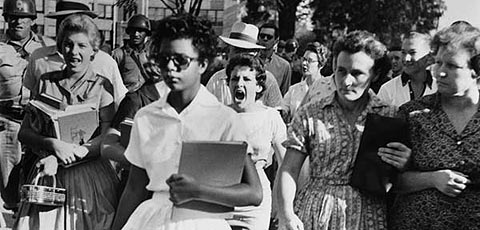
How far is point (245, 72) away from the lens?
6805mm

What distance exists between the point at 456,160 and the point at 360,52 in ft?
2.25

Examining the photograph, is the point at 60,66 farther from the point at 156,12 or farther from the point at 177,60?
the point at 156,12

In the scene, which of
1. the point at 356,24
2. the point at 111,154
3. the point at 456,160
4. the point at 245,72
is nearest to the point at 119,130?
the point at 111,154

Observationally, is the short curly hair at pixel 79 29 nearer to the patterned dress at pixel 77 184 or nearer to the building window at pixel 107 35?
the patterned dress at pixel 77 184

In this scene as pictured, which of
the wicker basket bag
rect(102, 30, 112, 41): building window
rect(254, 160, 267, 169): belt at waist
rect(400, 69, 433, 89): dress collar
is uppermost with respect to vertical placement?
rect(400, 69, 433, 89): dress collar

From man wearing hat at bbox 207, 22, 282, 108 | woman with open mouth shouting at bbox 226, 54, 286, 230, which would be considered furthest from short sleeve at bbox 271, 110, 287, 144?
man wearing hat at bbox 207, 22, 282, 108

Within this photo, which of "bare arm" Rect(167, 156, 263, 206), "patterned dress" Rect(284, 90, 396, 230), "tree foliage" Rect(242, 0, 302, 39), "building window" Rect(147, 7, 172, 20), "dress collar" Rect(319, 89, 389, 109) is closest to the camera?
"bare arm" Rect(167, 156, 263, 206)

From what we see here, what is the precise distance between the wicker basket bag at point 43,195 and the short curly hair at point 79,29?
86cm

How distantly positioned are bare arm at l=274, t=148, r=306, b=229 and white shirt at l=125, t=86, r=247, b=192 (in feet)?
1.80

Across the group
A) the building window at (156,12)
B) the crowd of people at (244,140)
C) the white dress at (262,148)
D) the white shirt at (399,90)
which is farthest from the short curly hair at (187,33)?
the building window at (156,12)

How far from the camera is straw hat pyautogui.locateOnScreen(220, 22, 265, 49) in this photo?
8.98m

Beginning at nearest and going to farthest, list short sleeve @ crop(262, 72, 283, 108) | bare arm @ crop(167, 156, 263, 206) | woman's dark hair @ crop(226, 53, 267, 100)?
bare arm @ crop(167, 156, 263, 206)
woman's dark hair @ crop(226, 53, 267, 100)
short sleeve @ crop(262, 72, 283, 108)

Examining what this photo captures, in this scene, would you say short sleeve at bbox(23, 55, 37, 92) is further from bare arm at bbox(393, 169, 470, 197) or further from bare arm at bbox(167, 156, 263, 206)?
bare arm at bbox(393, 169, 470, 197)

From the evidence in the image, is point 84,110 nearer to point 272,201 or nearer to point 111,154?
point 111,154
